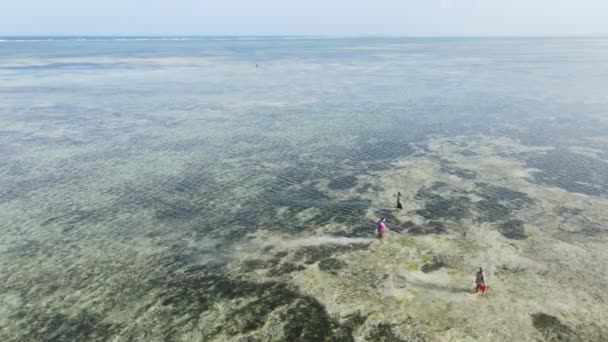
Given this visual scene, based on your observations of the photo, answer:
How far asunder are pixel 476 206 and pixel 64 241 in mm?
30923

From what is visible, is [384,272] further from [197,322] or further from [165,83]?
[165,83]

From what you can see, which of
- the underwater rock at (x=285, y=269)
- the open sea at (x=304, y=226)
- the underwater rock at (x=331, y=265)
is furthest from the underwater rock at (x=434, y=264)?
the underwater rock at (x=285, y=269)

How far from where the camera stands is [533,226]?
104 ft

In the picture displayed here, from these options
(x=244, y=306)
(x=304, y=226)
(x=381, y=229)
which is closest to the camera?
(x=244, y=306)

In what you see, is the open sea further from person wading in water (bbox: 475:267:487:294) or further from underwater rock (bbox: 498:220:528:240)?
person wading in water (bbox: 475:267:487:294)

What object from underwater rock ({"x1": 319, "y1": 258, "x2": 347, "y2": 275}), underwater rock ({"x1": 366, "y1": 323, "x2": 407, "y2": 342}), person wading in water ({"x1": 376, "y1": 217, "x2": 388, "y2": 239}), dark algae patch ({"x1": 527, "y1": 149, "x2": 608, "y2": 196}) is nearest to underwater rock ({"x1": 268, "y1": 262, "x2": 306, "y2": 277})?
underwater rock ({"x1": 319, "y1": 258, "x2": 347, "y2": 275})

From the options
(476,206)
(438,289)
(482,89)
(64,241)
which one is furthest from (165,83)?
(438,289)

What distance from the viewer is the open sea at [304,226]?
22.4m

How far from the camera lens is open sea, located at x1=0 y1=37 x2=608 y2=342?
73.4ft

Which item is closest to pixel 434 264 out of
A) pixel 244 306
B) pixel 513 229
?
pixel 513 229

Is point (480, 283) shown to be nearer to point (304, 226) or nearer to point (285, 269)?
point (285, 269)

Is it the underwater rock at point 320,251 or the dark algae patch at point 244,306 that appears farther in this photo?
the underwater rock at point 320,251

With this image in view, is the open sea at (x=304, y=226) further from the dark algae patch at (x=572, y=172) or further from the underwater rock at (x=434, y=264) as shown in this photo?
the dark algae patch at (x=572, y=172)

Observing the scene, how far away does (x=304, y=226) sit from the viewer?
32.3m
